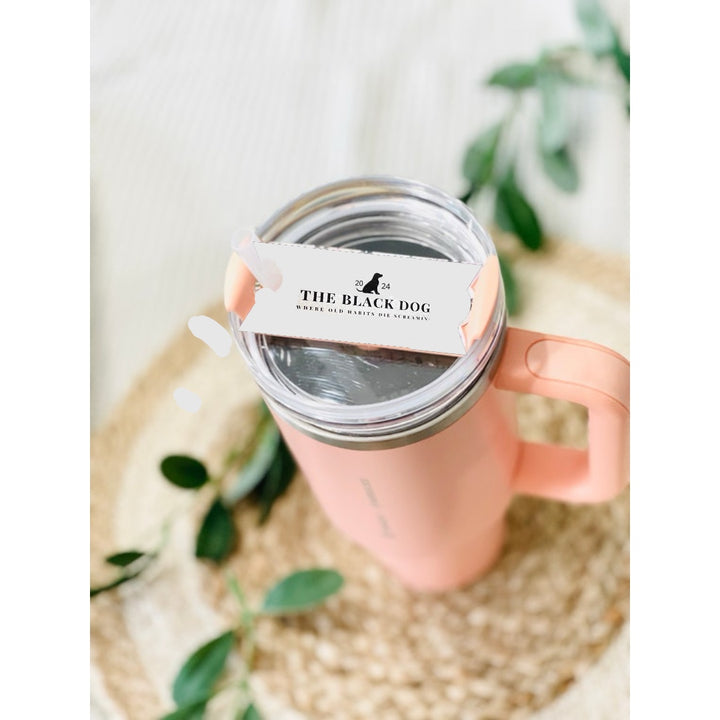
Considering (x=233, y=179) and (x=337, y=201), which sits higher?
(x=337, y=201)

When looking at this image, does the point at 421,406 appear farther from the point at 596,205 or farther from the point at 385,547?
the point at 596,205

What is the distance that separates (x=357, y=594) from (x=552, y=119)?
0.45m

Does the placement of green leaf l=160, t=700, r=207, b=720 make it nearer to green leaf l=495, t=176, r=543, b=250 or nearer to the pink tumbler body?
the pink tumbler body

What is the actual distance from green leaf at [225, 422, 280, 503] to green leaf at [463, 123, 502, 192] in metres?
0.28

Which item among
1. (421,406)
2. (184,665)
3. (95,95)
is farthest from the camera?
(95,95)

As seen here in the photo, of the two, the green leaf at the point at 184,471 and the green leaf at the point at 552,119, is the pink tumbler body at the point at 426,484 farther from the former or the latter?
the green leaf at the point at 552,119

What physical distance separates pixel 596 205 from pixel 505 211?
10cm

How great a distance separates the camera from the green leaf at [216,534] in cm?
69

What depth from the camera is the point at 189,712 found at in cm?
63

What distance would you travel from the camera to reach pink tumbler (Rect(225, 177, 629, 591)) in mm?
441

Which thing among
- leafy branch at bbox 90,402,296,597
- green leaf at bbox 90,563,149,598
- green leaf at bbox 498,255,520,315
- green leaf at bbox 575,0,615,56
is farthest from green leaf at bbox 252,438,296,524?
green leaf at bbox 575,0,615,56
